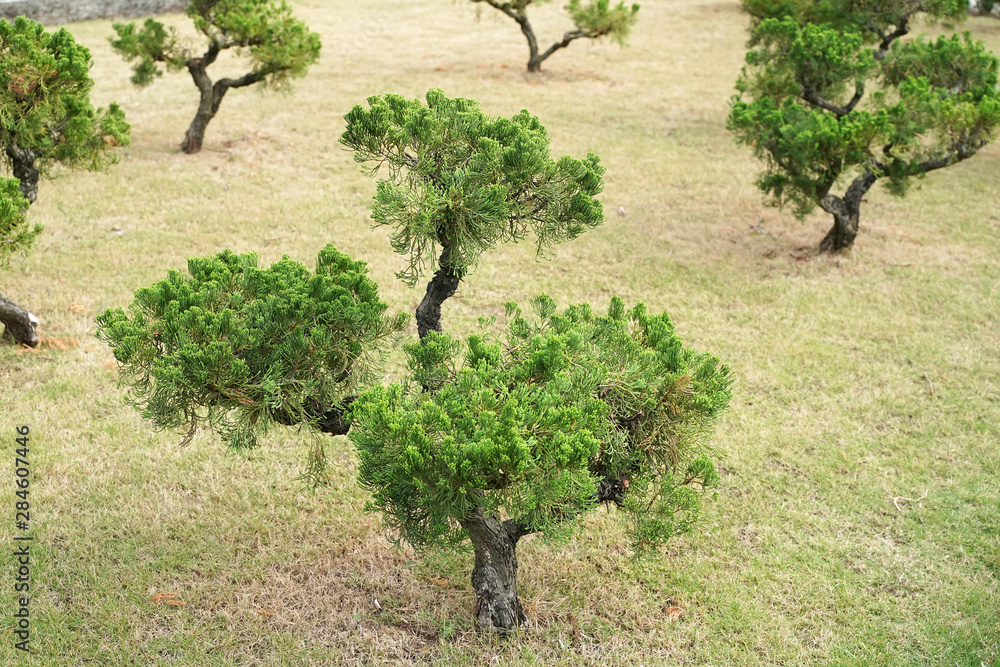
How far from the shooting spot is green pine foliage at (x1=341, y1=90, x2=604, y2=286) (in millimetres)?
3852

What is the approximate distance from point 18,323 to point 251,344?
385 centimetres

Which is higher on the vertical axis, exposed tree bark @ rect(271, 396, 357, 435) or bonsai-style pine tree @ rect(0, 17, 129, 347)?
bonsai-style pine tree @ rect(0, 17, 129, 347)

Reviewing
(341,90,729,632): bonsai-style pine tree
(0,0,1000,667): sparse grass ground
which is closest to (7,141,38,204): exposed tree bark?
(0,0,1000,667): sparse grass ground

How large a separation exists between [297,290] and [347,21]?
17.9m

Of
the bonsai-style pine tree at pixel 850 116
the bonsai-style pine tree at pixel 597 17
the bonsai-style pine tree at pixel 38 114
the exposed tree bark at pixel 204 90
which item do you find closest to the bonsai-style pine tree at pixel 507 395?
the bonsai-style pine tree at pixel 38 114

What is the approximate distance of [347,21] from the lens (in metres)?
20.2

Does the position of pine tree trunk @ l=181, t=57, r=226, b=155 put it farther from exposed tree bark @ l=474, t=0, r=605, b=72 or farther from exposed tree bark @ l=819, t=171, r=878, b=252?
exposed tree bark @ l=819, t=171, r=878, b=252

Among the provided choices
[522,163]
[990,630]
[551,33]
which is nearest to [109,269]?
[522,163]

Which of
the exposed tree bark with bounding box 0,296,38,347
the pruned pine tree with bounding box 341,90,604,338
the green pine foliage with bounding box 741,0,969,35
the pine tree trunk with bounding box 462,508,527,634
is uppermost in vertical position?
the green pine foliage with bounding box 741,0,969,35

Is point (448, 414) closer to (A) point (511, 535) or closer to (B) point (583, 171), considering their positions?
(A) point (511, 535)

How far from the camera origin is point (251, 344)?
12.6 ft

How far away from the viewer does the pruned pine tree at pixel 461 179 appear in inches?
152

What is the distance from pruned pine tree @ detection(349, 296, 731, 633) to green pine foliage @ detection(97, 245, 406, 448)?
40 centimetres

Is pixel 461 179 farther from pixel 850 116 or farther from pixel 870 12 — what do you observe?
pixel 870 12
